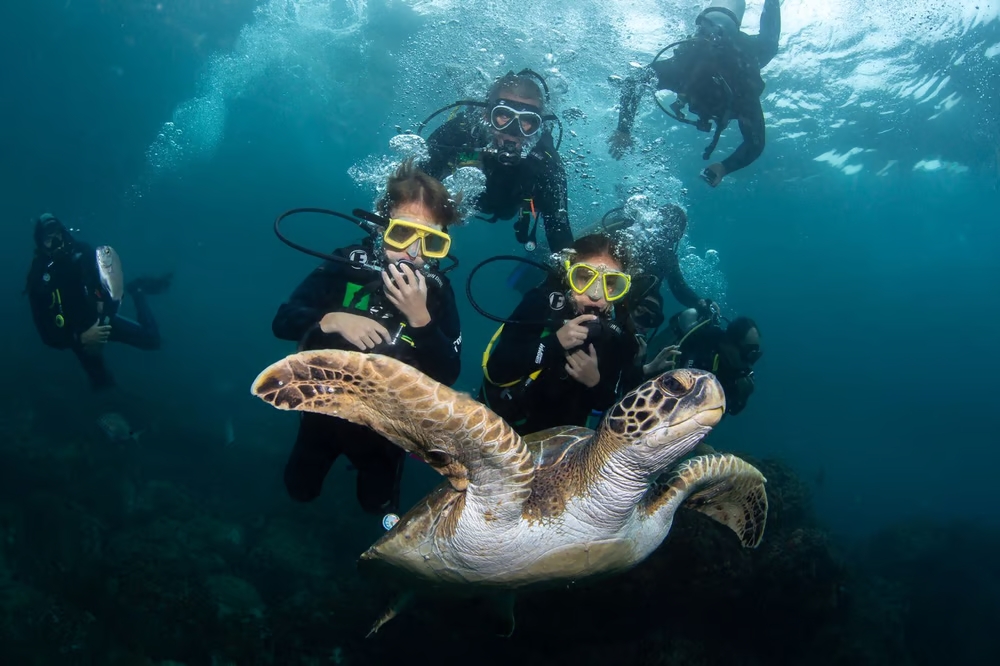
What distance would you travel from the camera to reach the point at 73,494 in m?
8.47

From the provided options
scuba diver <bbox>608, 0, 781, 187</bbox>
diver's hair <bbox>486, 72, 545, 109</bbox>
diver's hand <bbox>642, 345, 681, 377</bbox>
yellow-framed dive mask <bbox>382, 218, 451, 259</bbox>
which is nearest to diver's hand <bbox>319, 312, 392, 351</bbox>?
yellow-framed dive mask <bbox>382, 218, 451, 259</bbox>

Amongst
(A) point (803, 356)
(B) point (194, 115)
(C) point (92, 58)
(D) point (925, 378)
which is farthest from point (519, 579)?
(A) point (803, 356)

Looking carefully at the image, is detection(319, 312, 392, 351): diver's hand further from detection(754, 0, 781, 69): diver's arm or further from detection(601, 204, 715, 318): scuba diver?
detection(754, 0, 781, 69): diver's arm

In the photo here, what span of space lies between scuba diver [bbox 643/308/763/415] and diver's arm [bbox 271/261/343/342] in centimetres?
392

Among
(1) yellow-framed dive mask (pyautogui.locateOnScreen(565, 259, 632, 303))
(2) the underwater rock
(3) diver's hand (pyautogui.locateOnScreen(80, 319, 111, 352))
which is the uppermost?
(1) yellow-framed dive mask (pyautogui.locateOnScreen(565, 259, 632, 303))

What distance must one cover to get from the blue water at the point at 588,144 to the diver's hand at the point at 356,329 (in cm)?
1190

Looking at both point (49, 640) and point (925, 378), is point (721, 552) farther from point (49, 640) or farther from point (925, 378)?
point (925, 378)

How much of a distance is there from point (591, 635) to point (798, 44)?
1480 cm

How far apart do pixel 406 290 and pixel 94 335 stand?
7321 mm

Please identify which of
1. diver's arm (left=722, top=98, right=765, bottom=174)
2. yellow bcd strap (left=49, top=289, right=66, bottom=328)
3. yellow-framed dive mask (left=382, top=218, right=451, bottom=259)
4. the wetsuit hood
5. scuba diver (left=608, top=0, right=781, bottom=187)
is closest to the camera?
yellow-framed dive mask (left=382, top=218, right=451, bottom=259)

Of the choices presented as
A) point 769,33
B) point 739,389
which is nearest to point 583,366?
point 739,389

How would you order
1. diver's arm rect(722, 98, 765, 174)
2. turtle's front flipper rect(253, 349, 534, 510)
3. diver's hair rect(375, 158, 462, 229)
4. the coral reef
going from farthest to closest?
1. diver's arm rect(722, 98, 765, 174)
2. the coral reef
3. diver's hair rect(375, 158, 462, 229)
4. turtle's front flipper rect(253, 349, 534, 510)

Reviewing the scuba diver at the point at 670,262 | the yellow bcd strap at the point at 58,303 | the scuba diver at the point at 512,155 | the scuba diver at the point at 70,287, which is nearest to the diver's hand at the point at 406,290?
the scuba diver at the point at 670,262

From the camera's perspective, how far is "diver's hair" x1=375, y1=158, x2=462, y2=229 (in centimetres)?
307
